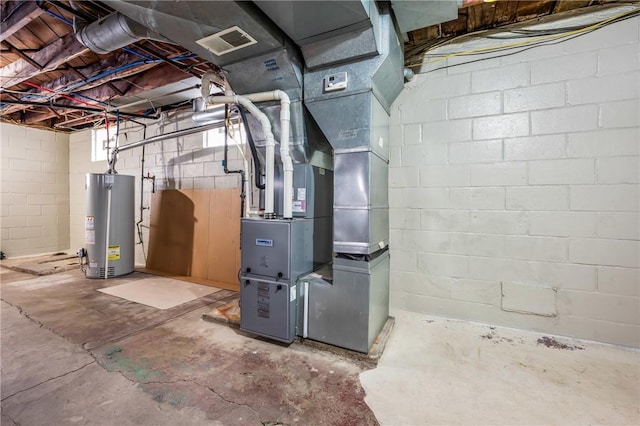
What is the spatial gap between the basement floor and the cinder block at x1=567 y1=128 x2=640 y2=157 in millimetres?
1431

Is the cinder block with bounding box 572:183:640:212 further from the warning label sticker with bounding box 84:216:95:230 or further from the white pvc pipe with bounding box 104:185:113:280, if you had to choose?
the warning label sticker with bounding box 84:216:95:230

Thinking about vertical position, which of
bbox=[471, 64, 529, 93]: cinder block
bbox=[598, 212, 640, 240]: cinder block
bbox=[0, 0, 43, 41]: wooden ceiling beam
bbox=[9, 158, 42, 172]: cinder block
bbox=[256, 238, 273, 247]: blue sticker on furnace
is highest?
bbox=[0, 0, 43, 41]: wooden ceiling beam

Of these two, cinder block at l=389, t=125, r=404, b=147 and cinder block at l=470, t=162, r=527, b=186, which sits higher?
cinder block at l=389, t=125, r=404, b=147

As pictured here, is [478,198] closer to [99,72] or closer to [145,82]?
[145,82]

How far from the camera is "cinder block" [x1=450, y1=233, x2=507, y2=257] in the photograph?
2.31 m

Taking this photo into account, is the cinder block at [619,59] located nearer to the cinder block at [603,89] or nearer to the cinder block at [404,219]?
the cinder block at [603,89]

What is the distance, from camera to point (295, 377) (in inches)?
66.9

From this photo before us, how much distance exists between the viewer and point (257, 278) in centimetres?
211

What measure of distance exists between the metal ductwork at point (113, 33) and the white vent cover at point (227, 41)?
0.39 m

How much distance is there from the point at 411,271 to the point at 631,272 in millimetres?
1531

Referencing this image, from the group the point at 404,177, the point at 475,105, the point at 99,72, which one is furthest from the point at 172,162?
the point at 475,105

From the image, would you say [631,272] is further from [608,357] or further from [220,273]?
[220,273]

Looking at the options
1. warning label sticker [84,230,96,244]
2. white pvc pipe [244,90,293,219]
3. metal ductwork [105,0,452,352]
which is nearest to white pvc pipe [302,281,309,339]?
metal ductwork [105,0,452,352]

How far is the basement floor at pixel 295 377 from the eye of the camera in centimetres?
140
